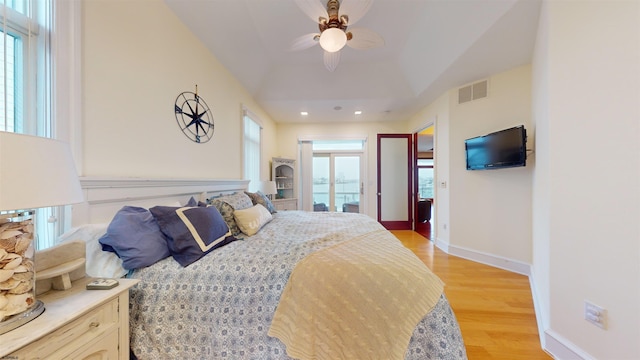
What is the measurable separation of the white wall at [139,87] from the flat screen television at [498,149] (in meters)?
3.39

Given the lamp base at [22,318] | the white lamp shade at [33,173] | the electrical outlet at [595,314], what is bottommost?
the electrical outlet at [595,314]

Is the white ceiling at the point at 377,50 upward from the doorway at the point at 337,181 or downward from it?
upward

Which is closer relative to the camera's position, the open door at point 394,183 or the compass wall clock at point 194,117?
the compass wall clock at point 194,117

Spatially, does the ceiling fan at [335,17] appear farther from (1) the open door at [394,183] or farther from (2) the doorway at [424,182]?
(1) the open door at [394,183]

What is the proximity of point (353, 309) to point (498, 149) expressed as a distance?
276 cm

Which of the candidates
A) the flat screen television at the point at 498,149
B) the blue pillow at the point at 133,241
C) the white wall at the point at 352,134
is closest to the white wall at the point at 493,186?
the flat screen television at the point at 498,149

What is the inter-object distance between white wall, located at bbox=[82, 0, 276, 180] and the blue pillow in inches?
15.5

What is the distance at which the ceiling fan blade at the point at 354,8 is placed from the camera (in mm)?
1710

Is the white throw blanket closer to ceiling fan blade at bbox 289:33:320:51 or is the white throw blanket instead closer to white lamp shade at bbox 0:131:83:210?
white lamp shade at bbox 0:131:83:210

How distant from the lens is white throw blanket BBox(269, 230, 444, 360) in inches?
41.0

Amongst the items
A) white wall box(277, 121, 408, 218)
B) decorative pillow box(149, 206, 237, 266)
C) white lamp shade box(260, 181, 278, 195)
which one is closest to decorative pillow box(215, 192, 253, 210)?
decorative pillow box(149, 206, 237, 266)

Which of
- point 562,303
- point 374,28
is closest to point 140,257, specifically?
point 562,303

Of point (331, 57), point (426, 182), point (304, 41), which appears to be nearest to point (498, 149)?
point (331, 57)

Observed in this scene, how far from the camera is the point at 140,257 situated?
1.21 m
